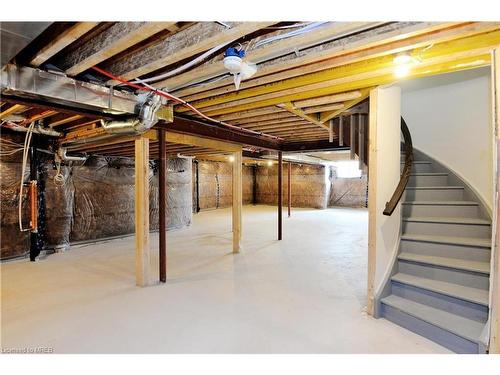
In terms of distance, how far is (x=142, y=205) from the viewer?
9.32 feet

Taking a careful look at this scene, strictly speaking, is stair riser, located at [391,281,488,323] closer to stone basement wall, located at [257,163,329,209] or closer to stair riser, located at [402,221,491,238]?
stair riser, located at [402,221,491,238]

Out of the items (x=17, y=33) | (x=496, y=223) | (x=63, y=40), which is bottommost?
(x=496, y=223)

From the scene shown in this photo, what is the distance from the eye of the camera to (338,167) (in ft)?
37.7

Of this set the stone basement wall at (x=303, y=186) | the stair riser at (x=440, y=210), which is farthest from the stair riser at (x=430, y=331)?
the stone basement wall at (x=303, y=186)

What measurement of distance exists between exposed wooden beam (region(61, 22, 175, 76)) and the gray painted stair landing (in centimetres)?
248

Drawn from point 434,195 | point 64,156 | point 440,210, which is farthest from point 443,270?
point 64,156

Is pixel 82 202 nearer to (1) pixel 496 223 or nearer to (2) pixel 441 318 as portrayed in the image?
(2) pixel 441 318

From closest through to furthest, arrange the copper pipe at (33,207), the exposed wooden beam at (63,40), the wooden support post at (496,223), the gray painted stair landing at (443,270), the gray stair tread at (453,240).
A: the exposed wooden beam at (63,40), the wooden support post at (496,223), the gray painted stair landing at (443,270), the gray stair tread at (453,240), the copper pipe at (33,207)

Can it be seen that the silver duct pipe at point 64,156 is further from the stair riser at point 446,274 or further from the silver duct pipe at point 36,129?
the stair riser at point 446,274

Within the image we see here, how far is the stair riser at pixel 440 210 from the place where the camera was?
250 cm

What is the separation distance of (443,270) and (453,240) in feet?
0.98

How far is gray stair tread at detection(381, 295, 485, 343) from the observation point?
5.56ft
